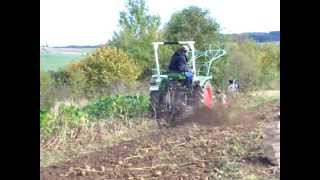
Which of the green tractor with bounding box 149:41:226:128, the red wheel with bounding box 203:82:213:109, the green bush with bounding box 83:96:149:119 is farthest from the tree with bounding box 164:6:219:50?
the green bush with bounding box 83:96:149:119

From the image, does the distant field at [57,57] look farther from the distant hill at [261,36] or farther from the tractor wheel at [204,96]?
the distant hill at [261,36]

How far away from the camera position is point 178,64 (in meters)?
2.57

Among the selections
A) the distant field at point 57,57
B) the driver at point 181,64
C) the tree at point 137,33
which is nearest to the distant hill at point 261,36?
the driver at point 181,64

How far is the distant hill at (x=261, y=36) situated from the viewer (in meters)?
2.50

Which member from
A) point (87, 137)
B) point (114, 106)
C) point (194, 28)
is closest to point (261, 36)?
point (194, 28)

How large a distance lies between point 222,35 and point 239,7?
121mm

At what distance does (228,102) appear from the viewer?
8.44 feet

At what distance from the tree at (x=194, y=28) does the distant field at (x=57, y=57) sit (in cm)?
32

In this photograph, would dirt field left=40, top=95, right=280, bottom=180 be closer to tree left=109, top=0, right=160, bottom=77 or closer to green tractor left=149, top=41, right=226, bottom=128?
green tractor left=149, top=41, right=226, bottom=128

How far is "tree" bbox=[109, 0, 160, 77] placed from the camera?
100 inches
